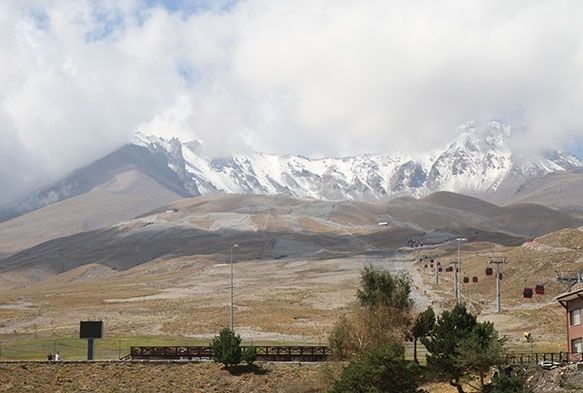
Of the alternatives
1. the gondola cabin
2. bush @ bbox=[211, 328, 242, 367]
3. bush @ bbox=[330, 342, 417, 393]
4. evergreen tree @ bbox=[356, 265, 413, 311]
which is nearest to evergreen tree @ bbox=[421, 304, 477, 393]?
bush @ bbox=[330, 342, 417, 393]

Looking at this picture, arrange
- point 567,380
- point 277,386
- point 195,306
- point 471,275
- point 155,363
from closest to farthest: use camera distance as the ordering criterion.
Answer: point 567,380 < point 277,386 < point 155,363 < point 195,306 < point 471,275

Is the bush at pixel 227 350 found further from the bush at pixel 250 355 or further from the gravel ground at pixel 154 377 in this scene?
the gravel ground at pixel 154 377

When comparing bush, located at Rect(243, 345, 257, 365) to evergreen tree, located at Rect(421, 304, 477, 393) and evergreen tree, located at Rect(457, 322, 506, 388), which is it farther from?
evergreen tree, located at Rect(457, 322, 506, 388)

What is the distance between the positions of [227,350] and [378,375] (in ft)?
68.6

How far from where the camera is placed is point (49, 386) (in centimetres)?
6862

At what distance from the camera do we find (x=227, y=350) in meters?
70.8

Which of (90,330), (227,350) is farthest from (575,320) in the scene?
(90,330)

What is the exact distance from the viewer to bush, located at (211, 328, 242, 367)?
232 ft

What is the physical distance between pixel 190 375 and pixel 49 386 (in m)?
11.4

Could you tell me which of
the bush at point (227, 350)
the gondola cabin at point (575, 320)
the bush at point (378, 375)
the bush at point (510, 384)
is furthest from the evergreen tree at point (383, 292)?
the bush at point (510, 384)

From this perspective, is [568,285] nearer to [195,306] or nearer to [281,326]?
[281,326]

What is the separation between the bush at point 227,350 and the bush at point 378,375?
17.9 meters

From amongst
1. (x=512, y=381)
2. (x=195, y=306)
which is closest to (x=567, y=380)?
(x=512, y=381)

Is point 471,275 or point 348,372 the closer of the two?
point 348,372
